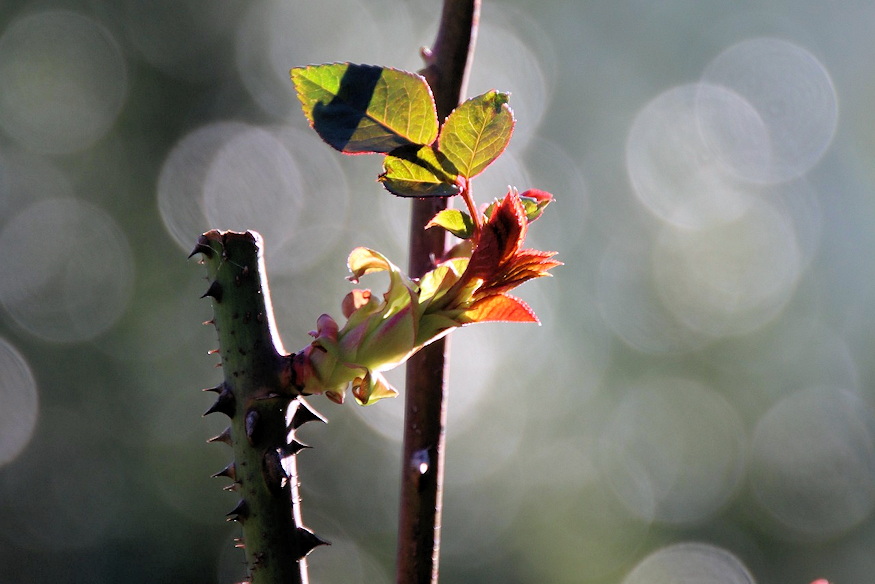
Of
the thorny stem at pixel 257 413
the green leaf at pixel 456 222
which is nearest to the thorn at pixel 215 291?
the thorny stem at pixel 257 413

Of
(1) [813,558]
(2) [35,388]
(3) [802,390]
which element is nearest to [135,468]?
(2) [35,388]

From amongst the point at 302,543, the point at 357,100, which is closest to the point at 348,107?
the point at 357,100

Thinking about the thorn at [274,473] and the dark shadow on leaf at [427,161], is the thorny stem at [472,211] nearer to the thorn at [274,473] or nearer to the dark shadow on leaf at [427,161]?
the dark shadow on leaf at [427,161]

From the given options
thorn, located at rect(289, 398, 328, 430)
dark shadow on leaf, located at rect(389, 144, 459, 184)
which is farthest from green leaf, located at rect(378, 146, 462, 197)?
thorn, located at rect(289, 398, 328, 430)

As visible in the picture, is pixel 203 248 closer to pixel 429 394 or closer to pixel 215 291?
pixel 215 291

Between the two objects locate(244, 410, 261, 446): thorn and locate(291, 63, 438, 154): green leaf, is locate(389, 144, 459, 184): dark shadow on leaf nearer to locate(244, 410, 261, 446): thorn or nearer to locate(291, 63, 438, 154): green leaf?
locate(291, 63, 438, 154): green leaf

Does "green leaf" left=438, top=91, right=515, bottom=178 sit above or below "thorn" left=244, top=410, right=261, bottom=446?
above

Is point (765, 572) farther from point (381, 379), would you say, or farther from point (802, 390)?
point (381, 379)
